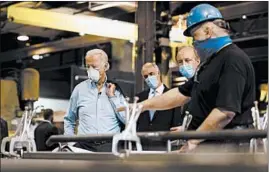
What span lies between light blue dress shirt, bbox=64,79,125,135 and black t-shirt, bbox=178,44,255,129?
120cm

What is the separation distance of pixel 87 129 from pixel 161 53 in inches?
167

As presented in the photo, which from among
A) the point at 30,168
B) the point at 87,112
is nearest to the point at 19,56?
the point at 87,112

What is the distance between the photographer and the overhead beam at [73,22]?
8203 mm

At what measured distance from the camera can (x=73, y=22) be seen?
332 inches

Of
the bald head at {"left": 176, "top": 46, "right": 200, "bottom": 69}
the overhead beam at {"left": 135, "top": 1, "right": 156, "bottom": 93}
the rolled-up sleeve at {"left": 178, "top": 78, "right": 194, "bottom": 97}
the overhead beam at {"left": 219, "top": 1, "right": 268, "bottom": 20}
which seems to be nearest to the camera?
the rolled-up sleeve at {"left": 178, "top": 78, "right": 194, "bottom": 97}

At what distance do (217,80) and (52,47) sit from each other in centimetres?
812

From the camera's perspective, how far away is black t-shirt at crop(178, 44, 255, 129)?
83.1 inches

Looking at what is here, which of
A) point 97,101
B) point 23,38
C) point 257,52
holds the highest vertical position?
point 23,38

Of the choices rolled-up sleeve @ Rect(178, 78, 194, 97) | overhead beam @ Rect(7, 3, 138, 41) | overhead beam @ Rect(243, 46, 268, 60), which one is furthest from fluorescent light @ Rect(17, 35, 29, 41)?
rolled-up sleeve @ Rect(178, 78, 194, 97)

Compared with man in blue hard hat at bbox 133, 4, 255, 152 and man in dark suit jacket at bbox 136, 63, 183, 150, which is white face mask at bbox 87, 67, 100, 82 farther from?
man in blue hard hat at bbox 133, 4, 255, 152

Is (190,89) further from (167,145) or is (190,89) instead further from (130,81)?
(130,81)

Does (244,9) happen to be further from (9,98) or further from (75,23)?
(9,98)

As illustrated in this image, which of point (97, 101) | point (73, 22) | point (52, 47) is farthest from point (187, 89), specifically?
point (52, 47)

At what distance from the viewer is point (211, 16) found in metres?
2.30
